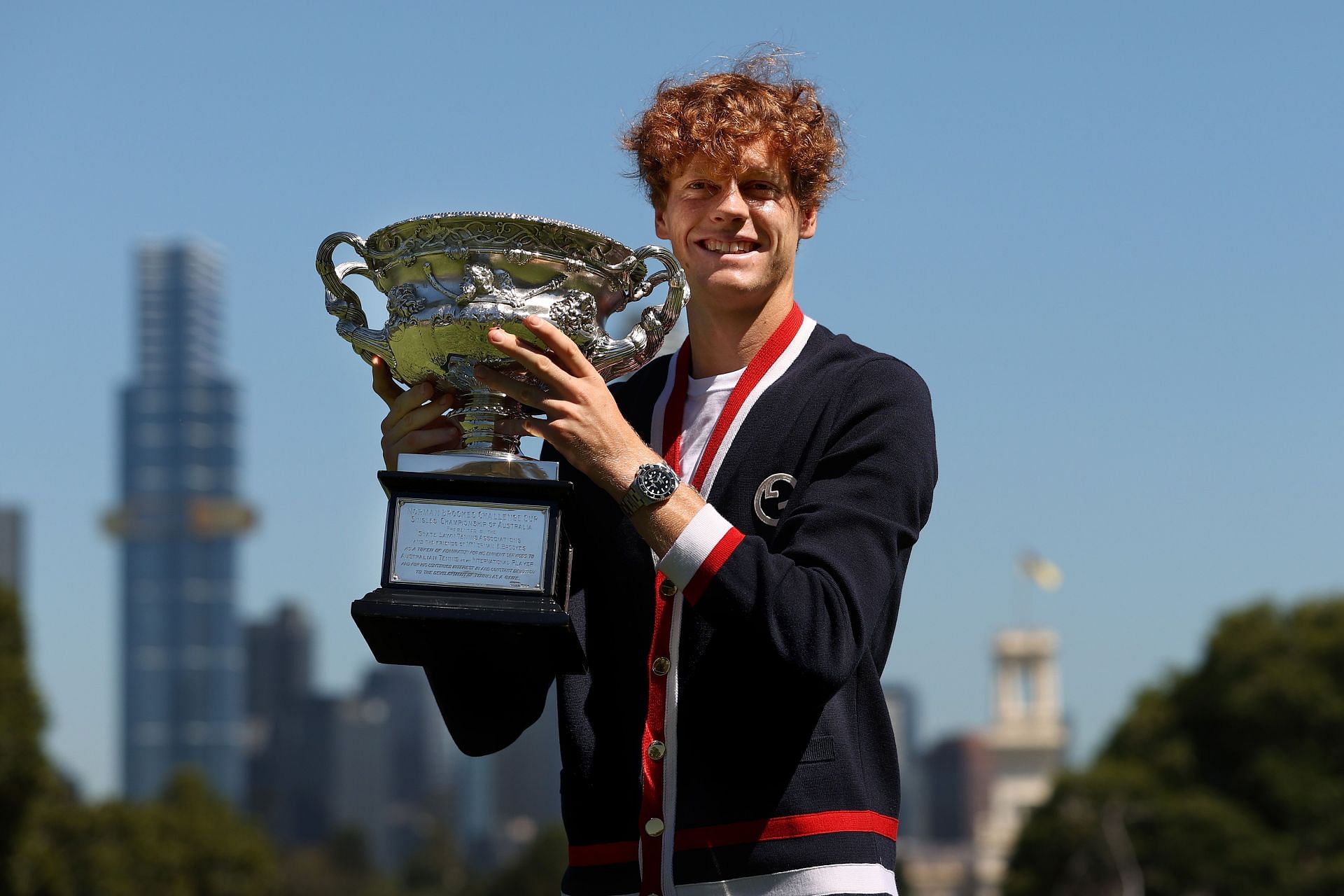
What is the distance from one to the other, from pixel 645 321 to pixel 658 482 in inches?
20.5

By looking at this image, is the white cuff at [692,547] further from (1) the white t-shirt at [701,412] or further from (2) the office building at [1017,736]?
(2) the office building at [1017,736]

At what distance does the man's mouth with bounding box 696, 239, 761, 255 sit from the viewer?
13.7 ft

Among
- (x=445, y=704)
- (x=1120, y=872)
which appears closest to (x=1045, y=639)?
(x=1120, y=872)

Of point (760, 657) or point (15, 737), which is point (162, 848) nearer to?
point (15, 737)

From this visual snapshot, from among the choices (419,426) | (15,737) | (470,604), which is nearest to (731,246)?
(419,426)

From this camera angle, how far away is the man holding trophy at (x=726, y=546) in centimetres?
378

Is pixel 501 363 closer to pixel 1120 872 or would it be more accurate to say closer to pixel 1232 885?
pixel 1232 885

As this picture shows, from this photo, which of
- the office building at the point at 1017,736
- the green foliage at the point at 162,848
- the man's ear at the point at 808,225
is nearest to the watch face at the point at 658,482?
the man's ear at the point at 808,225

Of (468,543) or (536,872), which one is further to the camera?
(536,872)

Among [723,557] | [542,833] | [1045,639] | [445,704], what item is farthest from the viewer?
[1045,639]

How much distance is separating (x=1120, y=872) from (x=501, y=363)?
45.3 meters

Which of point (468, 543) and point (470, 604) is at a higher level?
point (468, 543)

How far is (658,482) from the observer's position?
3766mm

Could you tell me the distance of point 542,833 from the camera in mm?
97500
